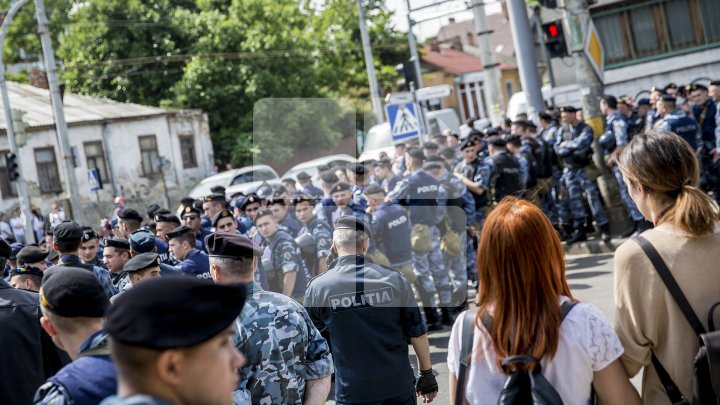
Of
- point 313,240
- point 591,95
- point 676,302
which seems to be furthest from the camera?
point 591,95

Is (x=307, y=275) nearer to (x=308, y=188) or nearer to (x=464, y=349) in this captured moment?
(x=308, y=188)

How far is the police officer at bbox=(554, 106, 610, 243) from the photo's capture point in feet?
46.6

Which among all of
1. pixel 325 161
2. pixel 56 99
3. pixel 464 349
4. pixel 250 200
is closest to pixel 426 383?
pixel 464 349

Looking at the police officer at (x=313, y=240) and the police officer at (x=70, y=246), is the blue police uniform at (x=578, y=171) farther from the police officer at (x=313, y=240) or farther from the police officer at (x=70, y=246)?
the police officer at (x=70, y=246)

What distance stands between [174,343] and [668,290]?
1.91m

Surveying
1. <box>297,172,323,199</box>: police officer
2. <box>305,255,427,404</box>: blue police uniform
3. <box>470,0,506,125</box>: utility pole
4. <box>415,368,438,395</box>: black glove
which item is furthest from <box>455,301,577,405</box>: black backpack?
<box>470,0,506,125</box>: utility pole

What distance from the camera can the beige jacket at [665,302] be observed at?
3.23m

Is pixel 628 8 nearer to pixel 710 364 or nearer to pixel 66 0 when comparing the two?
pixel 710 364

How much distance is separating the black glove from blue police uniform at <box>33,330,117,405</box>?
2767 millimetres

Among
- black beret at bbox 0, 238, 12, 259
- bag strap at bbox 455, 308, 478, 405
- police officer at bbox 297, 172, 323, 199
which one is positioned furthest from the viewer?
police officer at bbox 297, 172, 323, 199

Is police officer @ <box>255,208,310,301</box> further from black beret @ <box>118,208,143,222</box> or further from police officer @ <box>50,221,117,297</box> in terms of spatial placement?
black beret @ <box>118,208,143,222</box>

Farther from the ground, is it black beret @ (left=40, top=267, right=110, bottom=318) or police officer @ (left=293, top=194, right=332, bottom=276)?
black beret @ (left=40, top=267, right=110, bottom=318)

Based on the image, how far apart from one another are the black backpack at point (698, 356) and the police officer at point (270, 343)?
5.89 feet

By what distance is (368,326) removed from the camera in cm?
529
